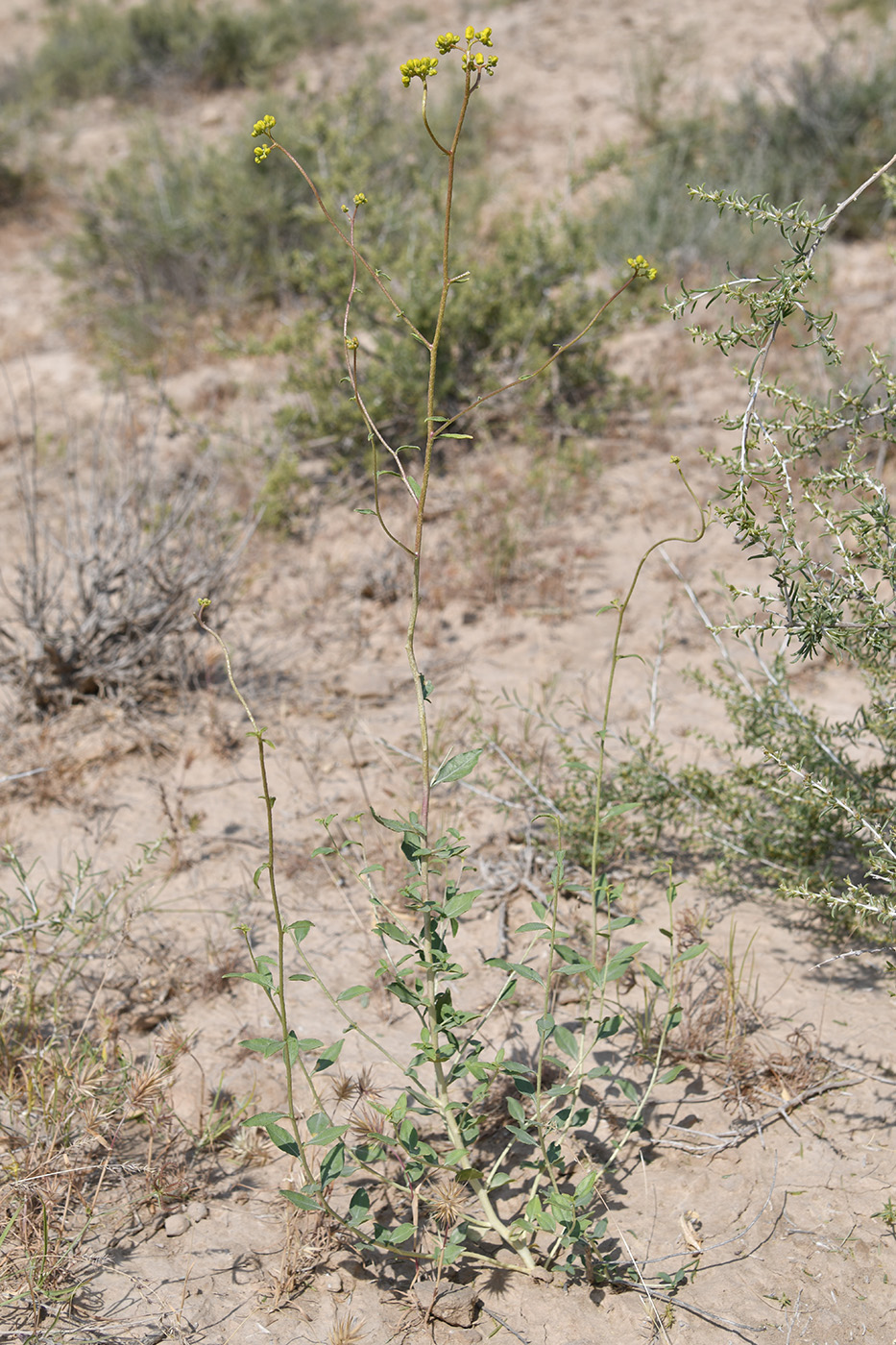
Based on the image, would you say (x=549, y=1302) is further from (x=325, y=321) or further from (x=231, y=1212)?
(x=325, y=321)

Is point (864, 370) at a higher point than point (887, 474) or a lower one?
higher

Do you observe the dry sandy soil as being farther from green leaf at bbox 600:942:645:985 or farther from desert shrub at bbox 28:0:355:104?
desert shrub at bbox 28:0:355:104

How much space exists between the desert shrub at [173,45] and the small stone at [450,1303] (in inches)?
415

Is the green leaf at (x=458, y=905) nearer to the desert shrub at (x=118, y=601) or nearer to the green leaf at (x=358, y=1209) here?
the green leaf at (x=358, y=1209)

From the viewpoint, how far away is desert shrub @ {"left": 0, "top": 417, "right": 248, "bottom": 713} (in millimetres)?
3389

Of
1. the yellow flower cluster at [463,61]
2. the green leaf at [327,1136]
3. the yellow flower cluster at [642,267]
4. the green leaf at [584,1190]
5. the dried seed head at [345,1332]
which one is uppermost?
the yellow flower cluster at [463,61]

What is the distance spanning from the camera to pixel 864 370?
188 inches

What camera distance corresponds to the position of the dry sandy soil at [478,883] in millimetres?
1754

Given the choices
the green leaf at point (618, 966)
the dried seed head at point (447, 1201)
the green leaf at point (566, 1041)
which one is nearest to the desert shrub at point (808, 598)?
the green leaf at point (618, 966)

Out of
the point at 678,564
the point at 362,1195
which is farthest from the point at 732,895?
the point at 678,564

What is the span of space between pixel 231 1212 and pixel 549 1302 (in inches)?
25.2

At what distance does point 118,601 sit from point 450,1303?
2645 mm

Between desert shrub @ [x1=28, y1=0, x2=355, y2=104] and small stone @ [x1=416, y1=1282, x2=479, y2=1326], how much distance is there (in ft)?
34.6

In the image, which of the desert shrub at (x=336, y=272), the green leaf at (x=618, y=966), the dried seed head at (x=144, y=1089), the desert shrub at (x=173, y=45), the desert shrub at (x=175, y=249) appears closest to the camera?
the green leaf at (x=618, y=966)
